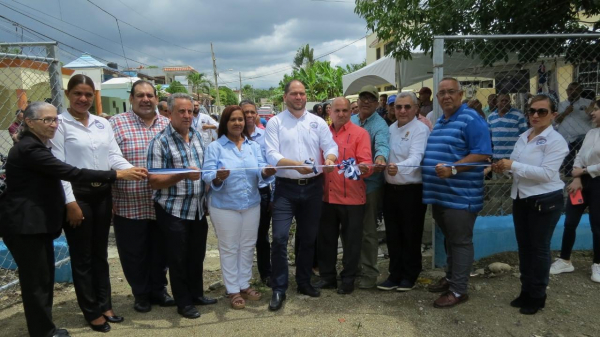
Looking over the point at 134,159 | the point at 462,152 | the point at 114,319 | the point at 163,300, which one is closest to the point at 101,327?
the point at 114,319

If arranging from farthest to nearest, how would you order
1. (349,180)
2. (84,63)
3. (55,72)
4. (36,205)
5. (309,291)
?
(84,63), (55,72), (309,291), (349,180), (36,205)

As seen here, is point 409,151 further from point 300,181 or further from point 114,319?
point 114,319

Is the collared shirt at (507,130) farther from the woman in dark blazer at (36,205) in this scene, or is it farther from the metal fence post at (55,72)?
the metal fence post at (55,72)

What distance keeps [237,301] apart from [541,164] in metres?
2.93

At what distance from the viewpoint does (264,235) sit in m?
→ 4.60

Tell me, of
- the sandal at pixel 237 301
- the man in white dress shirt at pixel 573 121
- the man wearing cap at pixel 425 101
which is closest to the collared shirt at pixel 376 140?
the sandal at pixel 237 301

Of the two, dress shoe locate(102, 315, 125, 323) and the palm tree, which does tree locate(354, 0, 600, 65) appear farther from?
the palm tree

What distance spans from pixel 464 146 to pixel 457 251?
0.96 m

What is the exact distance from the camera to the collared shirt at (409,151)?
3.98m

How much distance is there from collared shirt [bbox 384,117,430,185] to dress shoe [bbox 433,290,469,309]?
107 centimetres

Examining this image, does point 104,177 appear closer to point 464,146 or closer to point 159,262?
point 159,262

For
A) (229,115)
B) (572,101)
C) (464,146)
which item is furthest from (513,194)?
(572,101)

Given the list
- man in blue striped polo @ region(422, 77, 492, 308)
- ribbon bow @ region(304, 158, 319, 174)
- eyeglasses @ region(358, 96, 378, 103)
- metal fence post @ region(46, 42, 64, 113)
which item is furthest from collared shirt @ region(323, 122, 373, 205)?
metal fence post @ region(46, 42, 64, 113)

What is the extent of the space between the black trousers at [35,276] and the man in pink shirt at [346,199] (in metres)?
2.38
